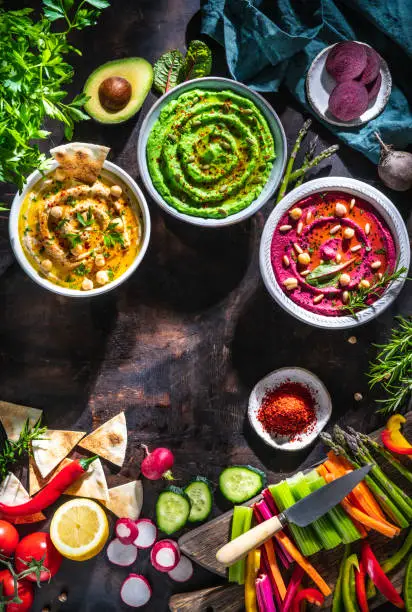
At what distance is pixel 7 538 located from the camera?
4273 mm

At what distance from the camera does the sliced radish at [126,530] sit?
4.27m

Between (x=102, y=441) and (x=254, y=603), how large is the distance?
54.5 inches

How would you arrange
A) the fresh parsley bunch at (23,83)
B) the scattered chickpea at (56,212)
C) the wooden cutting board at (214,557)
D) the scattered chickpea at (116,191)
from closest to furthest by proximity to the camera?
the fresh parsley bunch at (23,83) < the scattered chickpea at (56,212) < the scattered chickpea at (116,191) < the wooden cutting board at (214,557)

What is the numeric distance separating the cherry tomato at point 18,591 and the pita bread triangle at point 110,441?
3.08ft

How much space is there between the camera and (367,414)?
4.48m

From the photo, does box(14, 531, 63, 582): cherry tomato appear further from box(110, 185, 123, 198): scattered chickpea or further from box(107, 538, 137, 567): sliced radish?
box(110, 185, 123, 198): scattered chickpea

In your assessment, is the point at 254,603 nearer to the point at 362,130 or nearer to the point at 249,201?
the point at 249,201

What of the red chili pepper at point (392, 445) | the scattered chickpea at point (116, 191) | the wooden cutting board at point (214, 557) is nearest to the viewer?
the scattered chickpea at point (116, 191)

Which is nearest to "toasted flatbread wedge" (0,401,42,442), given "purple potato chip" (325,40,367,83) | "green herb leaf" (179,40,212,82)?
"green herb leaf" (179,40,212,82)

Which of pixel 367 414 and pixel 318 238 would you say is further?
pixel 367 414

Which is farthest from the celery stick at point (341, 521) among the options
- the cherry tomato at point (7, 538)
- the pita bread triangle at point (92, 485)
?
the cherry tomato at point (7, 538)

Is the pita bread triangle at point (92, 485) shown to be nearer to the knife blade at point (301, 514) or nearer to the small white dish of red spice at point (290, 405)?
the knife blade at point (301, 514)

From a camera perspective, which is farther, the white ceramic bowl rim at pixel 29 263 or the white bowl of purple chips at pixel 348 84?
the white bowl of purple chips at pixel 348 84

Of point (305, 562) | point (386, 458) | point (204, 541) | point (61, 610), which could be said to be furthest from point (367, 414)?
point (61, 610)
